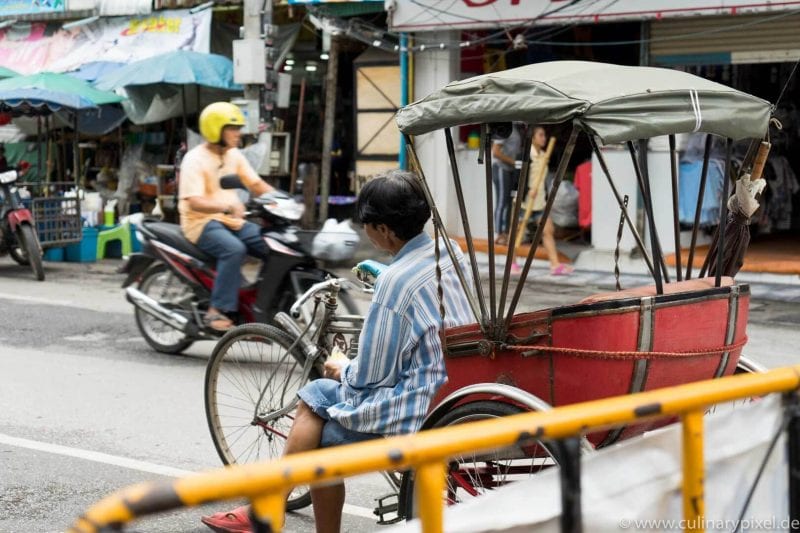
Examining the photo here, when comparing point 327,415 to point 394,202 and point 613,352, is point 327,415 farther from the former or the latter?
point 613,352

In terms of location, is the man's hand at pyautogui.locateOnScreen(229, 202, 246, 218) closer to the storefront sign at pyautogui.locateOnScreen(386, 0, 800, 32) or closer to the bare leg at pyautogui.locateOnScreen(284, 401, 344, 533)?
the bare leg at pyautogui.locateOnScreen(284, 401, 344, 533)

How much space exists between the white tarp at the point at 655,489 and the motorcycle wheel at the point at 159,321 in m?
5.88

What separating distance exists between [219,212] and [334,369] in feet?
12.3

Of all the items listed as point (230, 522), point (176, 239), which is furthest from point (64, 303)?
point (230, 522)

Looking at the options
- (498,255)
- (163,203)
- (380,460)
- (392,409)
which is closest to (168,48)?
(163,203)

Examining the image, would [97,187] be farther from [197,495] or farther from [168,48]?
[197,495]

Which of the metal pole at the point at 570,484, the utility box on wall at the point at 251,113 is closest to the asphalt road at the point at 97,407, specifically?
the metal pole at the point at 570,484

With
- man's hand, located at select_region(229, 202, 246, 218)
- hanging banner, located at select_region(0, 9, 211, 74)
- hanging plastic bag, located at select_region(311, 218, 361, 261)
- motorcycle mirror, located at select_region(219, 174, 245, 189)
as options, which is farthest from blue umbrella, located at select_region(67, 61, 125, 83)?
hanging plastic bag, located at select_region(311, 218, 361, 261)

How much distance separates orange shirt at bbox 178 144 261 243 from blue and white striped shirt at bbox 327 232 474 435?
393 centimetres

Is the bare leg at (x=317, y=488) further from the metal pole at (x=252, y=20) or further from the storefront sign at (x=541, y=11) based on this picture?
the metal pole at (x=252, y=20)

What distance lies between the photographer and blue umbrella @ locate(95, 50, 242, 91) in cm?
1451

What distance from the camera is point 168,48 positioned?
16422 millimetres

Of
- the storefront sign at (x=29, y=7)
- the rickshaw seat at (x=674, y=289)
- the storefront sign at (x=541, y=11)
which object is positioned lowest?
the rickshaw seat at (x=674, y=289)

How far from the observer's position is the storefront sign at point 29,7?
59.2 feet
